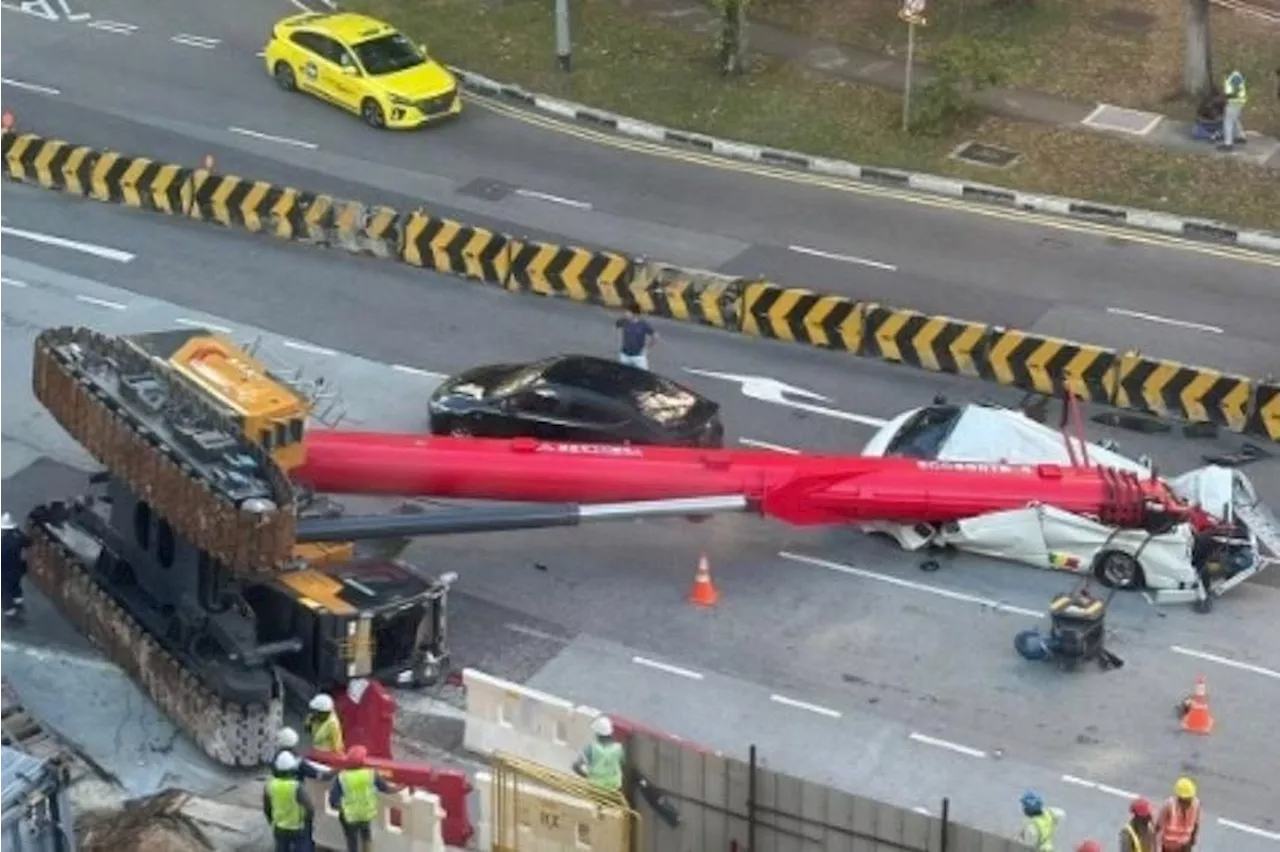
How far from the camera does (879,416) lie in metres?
32.7

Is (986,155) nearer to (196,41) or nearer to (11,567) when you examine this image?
(196,41)

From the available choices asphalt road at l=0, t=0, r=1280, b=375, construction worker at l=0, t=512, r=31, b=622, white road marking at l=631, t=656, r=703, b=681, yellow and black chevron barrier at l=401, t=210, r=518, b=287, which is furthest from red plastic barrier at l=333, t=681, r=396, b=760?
asphalt road at l=0, t=0, r=1280, b=375

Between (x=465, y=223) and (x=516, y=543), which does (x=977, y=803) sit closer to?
(x=516, y=543)

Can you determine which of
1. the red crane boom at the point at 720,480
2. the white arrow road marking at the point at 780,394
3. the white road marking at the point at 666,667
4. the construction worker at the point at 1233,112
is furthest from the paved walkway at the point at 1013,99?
the white road marking at the point at 666,667

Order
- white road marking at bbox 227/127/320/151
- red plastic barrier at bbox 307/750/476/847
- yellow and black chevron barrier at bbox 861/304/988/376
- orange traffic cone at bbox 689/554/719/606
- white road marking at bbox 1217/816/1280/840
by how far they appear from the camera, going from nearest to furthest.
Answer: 1. red plastic barrier at bbox 307/750/476/847
2. white road marking at bbox 1217/816/1280/840
3. orange traffic cone at bbox 689/554/719/606
4. yellow and black chevron barrier at bbox 861/304/988/376
5. white road marking at bbox 227/127/320/151

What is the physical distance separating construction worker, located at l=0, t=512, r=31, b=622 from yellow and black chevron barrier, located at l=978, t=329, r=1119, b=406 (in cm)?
1255

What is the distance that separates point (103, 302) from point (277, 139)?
22.3 ft

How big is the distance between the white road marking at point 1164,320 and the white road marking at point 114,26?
20.1m

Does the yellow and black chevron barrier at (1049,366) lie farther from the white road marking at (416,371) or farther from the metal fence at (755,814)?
the metal fence at (755,814)

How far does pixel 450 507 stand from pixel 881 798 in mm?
7250

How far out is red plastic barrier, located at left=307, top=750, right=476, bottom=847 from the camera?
23594 mm

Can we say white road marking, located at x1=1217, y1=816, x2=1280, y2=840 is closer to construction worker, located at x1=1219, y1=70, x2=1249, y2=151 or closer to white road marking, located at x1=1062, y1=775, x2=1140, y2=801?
white road marking, located at x1=1062, y1=775, x2=1140, y2=801

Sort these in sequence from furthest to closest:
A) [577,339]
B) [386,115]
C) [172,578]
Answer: [386,115]
[577,339]
[172,578]

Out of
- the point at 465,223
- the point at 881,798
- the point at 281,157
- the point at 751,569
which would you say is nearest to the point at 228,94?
the point at 281,157
